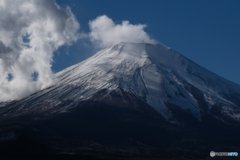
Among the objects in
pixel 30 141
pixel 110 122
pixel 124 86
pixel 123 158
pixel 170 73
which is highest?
pixel 170 73

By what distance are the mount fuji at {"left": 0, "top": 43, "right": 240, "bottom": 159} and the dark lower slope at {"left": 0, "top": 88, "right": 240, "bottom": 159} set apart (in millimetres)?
217

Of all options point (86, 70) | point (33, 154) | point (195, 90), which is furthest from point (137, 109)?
point (33, 154)

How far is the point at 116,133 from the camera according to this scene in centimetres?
9831

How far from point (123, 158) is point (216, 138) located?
40317 millimetres

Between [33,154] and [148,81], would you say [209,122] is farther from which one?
[33,154]

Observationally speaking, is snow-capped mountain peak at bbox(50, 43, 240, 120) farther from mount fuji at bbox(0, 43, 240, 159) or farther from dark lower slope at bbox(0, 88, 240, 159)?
dark lower slope at bbox(0, 88, 240, 159)

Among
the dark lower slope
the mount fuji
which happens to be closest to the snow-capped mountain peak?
the mount fuji

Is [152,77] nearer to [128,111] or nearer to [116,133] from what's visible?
[128,111]

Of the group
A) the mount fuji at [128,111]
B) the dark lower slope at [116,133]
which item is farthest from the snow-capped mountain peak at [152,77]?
the dark lower slope at [116,133]

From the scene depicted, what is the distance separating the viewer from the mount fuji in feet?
279

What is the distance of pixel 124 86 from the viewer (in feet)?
421

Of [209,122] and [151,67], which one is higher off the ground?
[151,67]

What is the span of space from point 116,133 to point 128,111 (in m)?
13.3

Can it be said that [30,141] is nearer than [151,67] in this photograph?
Yes
